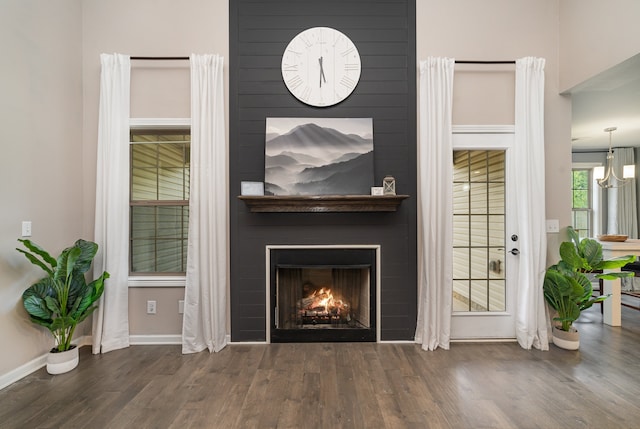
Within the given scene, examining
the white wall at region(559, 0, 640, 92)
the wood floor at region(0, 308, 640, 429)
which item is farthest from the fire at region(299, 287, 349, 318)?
the white wall at region(559, 0, 640, 92)

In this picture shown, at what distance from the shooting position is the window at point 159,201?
3.27 m

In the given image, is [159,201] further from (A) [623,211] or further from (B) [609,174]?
(A) [623,211]

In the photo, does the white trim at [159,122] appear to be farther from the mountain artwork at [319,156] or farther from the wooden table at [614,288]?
the wooden table at [614,288]

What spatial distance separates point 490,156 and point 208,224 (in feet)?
9.39

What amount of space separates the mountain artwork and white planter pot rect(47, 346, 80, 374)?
2.10 meters

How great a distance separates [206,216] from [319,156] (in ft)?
3.95

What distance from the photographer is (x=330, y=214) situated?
315cm

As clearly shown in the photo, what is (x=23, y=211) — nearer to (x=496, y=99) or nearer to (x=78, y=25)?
(x=78, y=25)

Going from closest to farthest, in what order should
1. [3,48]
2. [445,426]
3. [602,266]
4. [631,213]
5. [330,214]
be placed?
[445,426]
[3,48]
[602,266]
[330,214]
[631,213]

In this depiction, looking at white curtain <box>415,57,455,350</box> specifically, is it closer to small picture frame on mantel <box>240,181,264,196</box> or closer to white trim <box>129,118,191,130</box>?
small picture frame on mantel <box>240,181,264,196</box>

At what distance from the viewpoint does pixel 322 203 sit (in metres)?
3.00

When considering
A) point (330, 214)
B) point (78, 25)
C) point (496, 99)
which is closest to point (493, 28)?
point (496, 99)

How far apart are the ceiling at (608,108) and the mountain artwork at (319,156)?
2.14 meters

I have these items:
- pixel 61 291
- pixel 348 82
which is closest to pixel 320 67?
pixel 348 82
